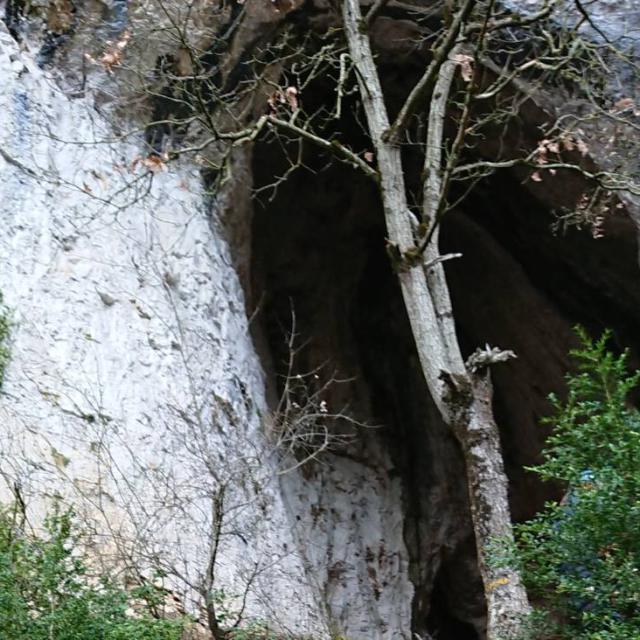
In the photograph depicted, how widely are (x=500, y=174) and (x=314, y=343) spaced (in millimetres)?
2203

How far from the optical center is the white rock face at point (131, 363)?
514cm

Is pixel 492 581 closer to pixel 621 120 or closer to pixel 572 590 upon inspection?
pixel 572 590

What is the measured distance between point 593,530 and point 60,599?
2.15m

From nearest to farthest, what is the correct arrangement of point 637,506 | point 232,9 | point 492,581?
point 637,506
point 492,581
point 232,9

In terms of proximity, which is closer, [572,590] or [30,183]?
[572,590]

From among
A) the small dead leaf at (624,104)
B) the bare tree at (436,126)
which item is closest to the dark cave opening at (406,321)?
the bare tree at (436,126)

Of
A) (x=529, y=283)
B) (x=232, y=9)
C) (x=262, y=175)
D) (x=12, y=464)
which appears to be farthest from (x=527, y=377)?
(x=12, y=464)

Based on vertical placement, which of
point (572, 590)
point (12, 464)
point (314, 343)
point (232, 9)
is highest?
point (232, 9)

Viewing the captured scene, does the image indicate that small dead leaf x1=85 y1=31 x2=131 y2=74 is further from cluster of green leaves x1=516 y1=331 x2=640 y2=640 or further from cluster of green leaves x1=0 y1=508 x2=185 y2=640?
cluster of green leaves x1=516 y1=331 x2=640 y2=640

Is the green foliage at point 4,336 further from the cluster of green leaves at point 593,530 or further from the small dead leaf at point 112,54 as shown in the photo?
the cluster of green leaves at point 593,530

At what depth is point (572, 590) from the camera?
13.6 feet

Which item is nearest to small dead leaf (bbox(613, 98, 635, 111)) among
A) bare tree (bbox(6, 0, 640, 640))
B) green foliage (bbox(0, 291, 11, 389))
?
bare tree (bbox(6, 0, 640, 640))

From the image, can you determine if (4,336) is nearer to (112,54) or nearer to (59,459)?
(59,459)

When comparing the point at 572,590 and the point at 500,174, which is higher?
the point at 500,174
